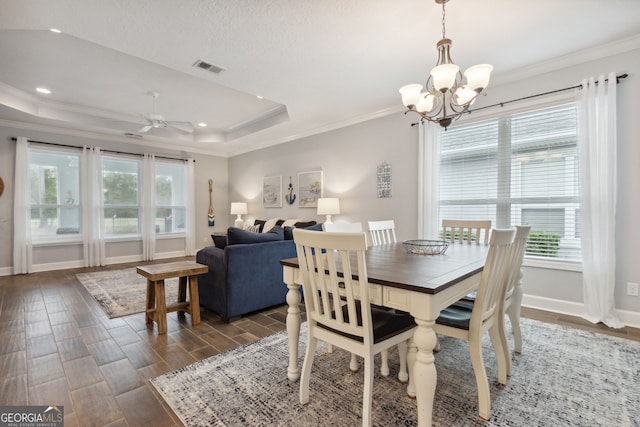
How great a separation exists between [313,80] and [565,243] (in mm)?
3221

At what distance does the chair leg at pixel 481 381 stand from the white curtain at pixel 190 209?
6.43m

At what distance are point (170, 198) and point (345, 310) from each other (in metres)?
6.23

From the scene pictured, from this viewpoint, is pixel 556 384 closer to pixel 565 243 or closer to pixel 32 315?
pixel 565 243

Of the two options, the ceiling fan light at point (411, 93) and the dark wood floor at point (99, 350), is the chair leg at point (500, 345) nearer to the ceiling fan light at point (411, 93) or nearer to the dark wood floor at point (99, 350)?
the dark wood floor at point (99, 350)

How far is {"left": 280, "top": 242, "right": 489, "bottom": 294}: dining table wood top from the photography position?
1.32 metres

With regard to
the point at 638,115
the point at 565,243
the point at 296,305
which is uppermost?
the point at 638,115

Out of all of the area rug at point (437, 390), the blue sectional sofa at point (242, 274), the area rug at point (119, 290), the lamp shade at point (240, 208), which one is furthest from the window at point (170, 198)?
the area rug at point (437, 390)

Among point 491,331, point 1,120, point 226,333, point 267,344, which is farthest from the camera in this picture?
point 1,120

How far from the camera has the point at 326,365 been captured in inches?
78.7

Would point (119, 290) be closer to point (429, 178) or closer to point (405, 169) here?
point (405, 169)

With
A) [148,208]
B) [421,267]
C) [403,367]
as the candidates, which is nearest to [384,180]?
[421,267]

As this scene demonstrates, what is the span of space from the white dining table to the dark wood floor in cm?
86

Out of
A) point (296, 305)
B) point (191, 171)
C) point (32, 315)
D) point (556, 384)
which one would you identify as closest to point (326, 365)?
point (296, 305)

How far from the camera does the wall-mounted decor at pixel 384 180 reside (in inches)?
169
